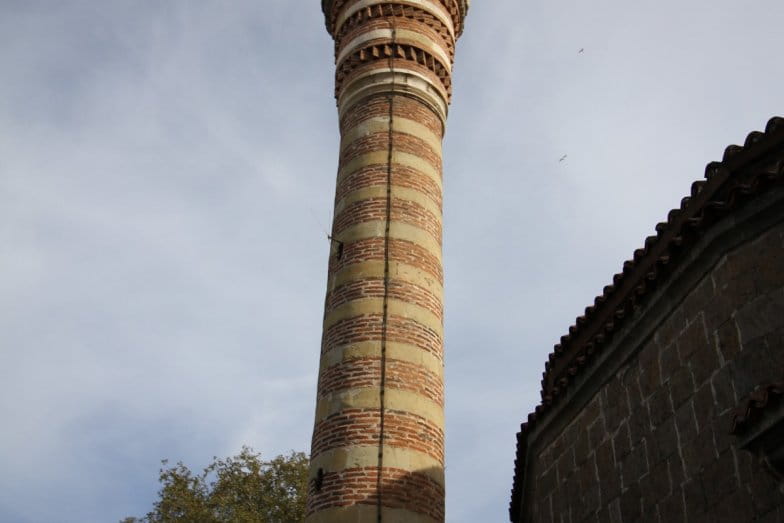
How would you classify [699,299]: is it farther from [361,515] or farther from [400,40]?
[400,40]

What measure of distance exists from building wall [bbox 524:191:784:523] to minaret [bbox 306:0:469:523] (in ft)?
6.82

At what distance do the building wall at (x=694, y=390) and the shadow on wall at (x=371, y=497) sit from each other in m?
1.68

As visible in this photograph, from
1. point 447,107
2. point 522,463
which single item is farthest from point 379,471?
point 447,107

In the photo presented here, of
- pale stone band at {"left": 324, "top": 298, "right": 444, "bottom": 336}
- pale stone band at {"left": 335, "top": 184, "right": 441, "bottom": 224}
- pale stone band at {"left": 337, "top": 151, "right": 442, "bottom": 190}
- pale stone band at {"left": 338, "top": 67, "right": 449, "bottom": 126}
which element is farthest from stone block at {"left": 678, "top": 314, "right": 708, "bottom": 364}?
pale stone band at {"left": 338, "top": 67, "right": 449, "bottom": 126}

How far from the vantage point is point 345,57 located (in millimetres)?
13289

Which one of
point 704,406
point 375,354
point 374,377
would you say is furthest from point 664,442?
point 375,354

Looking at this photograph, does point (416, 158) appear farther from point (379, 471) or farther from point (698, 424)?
point (698, 424)

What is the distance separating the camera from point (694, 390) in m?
6.32

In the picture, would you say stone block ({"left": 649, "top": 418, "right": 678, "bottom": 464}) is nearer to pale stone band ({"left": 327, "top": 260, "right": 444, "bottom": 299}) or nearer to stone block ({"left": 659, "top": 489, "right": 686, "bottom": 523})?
stone block ({"left": 659, "top": 489, "right": 686, "bottom": 523})

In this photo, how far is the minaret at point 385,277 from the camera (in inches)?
360

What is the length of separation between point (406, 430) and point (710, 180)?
4.49 meters

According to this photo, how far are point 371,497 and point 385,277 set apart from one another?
9.23ft

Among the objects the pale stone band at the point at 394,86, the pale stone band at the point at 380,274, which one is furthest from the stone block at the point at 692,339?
the pale stone band at the point at 394,86

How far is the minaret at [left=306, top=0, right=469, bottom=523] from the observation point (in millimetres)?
9141
